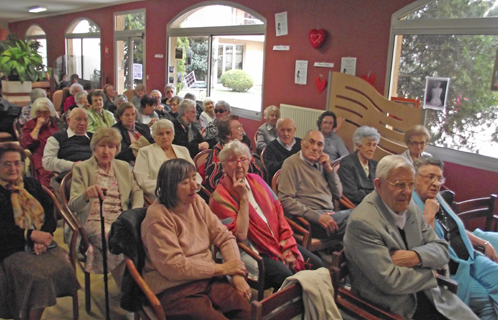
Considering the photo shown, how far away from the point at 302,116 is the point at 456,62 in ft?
6.97

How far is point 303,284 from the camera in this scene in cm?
163

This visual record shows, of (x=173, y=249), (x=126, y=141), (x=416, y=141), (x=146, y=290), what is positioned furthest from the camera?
(x=126, y=141)

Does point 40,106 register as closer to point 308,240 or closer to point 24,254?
point 24,254

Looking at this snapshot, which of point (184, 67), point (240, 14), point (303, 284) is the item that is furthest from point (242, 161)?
point (184, 67)

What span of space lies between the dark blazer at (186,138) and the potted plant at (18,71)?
3875 mm

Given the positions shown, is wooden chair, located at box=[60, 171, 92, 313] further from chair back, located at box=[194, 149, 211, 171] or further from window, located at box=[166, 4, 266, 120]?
window, located at box=[166, 4, 266, 120]

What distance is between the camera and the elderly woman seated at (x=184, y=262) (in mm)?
1851

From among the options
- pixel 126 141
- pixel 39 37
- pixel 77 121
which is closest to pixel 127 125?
pixel 126 141

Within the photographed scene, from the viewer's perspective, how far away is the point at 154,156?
3168 millimetres

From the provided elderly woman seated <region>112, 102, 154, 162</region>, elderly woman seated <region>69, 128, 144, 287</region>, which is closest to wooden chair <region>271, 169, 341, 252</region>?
elderly woman seated <region>69, 128, 144, 287</region>

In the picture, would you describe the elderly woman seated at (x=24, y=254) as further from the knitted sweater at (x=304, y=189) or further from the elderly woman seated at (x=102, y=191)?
the knitted sweater at (x=304, y=189)

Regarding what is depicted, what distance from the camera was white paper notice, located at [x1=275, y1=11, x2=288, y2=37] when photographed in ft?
19.6

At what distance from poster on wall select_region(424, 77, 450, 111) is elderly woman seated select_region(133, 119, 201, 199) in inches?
107

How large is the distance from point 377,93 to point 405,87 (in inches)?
12.5
